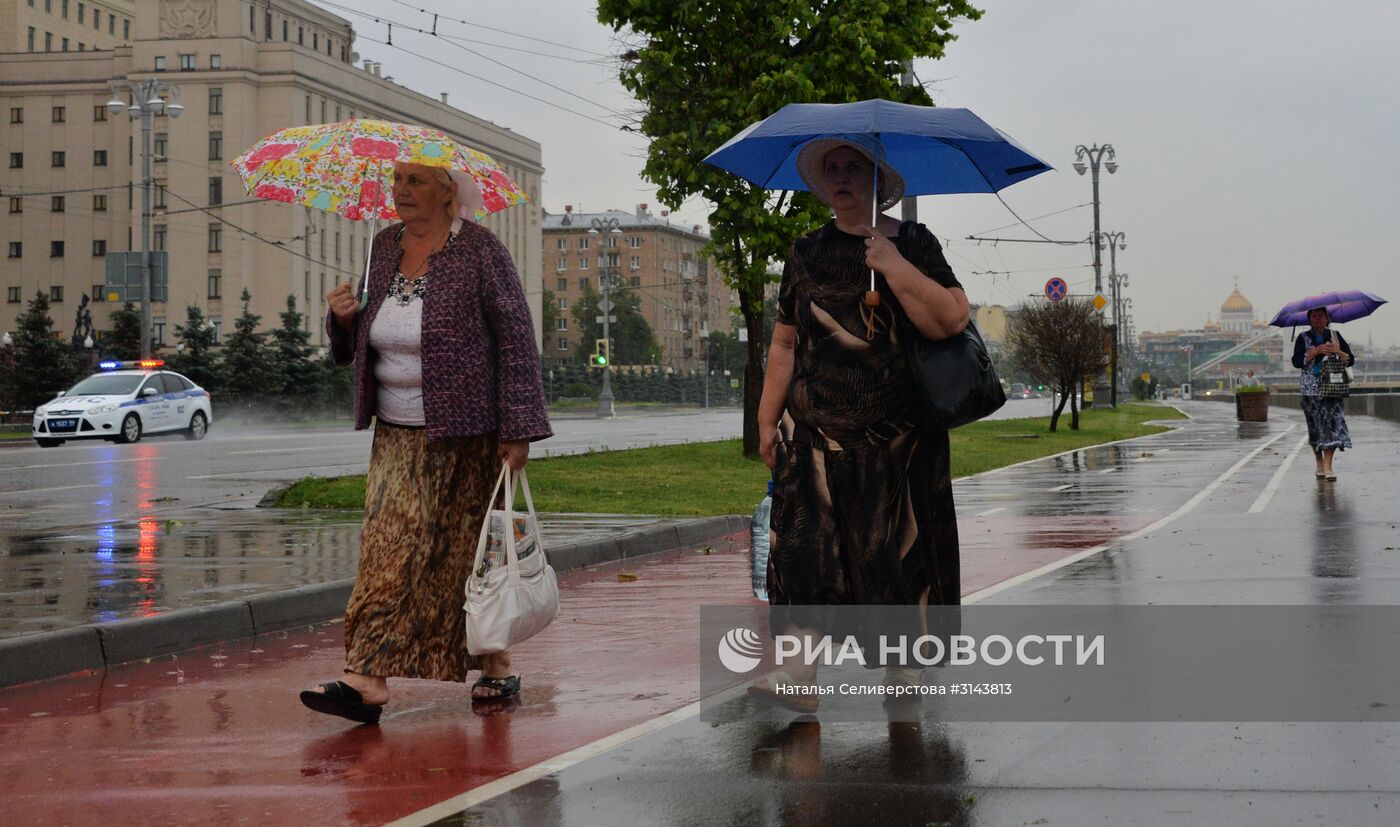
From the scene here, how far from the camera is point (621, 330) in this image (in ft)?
483

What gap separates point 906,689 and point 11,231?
105m

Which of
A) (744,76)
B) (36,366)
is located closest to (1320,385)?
(744,76)

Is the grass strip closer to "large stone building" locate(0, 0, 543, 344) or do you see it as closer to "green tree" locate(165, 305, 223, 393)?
"green tree" locate(165, 305, 223, 393)

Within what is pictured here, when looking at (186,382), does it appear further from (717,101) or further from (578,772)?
(578,772)

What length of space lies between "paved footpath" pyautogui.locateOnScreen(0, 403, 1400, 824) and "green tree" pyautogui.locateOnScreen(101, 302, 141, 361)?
154 ft

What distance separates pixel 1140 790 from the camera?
4695 mm

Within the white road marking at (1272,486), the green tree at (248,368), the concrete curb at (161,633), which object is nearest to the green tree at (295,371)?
the green tree at (248,368)

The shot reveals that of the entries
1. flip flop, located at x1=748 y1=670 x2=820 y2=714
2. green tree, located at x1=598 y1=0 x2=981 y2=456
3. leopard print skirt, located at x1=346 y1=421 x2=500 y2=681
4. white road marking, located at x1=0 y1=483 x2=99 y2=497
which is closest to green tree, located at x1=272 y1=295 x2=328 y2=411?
green tree, located at x1=598 y1=0 x2=981 y2=456

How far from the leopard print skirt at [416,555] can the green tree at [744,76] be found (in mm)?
16375

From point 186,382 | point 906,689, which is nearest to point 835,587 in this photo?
point 906,689

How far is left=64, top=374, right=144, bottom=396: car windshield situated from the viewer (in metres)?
34.0

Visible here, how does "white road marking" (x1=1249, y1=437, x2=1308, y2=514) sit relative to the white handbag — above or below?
below

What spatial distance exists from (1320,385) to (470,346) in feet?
48.1

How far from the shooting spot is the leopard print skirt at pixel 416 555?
611cm
